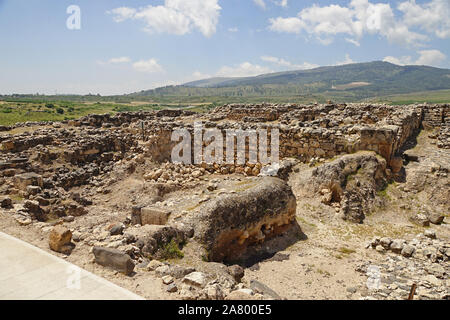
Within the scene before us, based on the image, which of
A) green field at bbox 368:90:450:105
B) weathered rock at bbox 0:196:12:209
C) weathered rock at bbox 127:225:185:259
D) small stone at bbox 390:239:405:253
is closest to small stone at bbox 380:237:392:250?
small stone at bbox 390:239:405:253

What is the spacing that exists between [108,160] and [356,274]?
42.5 feet

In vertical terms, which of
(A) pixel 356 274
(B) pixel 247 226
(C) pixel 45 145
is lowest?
(A) pixel 356 274

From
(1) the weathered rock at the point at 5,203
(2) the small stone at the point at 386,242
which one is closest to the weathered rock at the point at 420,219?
(2) the small stone at the point at 386,242

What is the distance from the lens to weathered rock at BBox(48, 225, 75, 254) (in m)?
6.71

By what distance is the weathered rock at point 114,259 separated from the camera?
5902 millimetres

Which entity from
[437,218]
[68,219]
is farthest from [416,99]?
[68,219]

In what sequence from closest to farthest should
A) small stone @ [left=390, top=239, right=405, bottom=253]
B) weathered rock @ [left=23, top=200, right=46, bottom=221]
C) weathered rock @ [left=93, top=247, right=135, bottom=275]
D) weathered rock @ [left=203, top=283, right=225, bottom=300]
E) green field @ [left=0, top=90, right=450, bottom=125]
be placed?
weathered rock @ [left=203, top=283, right=225, bottom=300] → weathered rock @ [left=93, top=247, right=135, bottom=275] → small stone @ [left=390, top=239, right=405, bottom=253] → weathered rock @ [left=23, top=200, right=46, bottom=221] → green field @ [left=0, top=90, right=450, bottom=125]

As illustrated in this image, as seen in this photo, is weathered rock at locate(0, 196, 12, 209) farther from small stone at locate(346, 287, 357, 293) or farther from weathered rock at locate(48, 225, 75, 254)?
small stone at locate(346, 287, 357, 293)

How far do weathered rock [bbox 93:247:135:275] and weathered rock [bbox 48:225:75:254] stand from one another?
867 millimetres

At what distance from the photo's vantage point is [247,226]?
875cm

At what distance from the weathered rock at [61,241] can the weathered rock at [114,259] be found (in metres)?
0.87

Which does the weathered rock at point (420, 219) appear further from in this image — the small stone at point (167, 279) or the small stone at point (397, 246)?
the small stone at point (167, 279)
